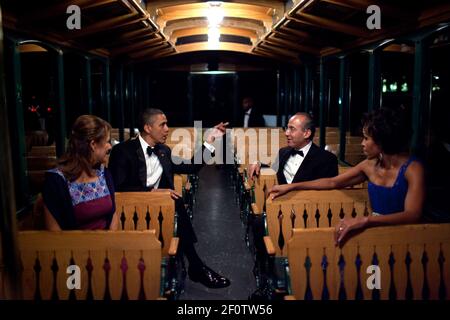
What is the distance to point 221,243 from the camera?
571 centimetres

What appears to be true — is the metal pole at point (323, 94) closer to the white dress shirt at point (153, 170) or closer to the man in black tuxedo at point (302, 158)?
the man in black tuxedo at point (302, 158)

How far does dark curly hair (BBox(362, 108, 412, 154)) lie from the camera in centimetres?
282

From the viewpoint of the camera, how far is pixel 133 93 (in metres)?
11.9

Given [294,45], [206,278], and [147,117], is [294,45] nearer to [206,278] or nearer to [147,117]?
Result: [147,117]

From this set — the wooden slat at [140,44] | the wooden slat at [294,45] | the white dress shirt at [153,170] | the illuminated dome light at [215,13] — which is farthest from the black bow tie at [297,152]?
the wooden slat at [140,44]

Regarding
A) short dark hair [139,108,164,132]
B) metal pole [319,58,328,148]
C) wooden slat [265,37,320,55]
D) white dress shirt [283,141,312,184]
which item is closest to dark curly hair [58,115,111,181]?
short dark hair [139,108,164,132]

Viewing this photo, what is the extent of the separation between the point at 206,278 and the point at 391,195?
220 cm

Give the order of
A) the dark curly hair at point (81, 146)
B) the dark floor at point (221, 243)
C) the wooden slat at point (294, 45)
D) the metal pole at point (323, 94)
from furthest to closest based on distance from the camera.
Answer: the metal pole at point (323, 94)
the wooden slat at point (294, 45)
the dark floor at point (221, 243)
the dark curly hair at point (81, 146)

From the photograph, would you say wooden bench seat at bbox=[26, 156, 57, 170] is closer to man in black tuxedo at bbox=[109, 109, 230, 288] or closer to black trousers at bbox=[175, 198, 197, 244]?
man in black tuxedo at bbox=[109, 109, 230, 288]

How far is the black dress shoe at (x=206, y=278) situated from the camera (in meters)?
4.35

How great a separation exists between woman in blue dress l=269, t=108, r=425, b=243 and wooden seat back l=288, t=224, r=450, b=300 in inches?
3.2

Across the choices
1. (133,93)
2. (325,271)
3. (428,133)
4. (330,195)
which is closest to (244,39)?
(133,93)

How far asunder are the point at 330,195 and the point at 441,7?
188cm

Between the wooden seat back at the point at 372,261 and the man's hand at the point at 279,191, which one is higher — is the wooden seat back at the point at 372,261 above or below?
below
